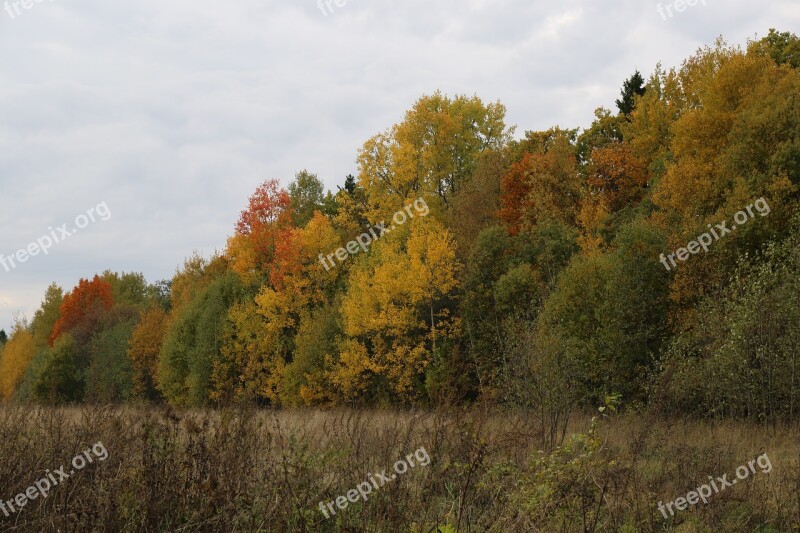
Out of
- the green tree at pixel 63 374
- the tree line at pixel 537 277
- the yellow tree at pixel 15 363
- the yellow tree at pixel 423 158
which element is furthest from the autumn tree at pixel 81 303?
the yellow tree at pixel 423 158

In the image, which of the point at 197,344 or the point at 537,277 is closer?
the point at 537,277

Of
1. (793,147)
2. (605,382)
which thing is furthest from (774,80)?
(605,382)

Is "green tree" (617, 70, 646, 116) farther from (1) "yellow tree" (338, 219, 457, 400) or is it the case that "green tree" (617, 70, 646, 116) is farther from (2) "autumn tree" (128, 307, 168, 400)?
(2) "autumn tree" (128, 307, 168, 400)

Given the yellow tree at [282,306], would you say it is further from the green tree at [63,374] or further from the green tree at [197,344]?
the green tree at [63,374]

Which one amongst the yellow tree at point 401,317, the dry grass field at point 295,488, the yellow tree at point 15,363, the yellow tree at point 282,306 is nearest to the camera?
the dry grass field at point 295,488

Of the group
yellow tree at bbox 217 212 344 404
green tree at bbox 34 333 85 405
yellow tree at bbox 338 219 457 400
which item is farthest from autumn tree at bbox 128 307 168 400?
yellow tree at bbox 338 219 457 400

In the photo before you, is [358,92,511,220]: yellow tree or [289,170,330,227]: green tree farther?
[289,170,330,227]: green tree

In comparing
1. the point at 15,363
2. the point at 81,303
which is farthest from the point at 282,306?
the point at 15,363

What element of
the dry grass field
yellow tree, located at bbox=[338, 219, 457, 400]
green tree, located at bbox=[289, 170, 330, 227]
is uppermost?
green tree, located at bbox=[289, 170, 330, 227]

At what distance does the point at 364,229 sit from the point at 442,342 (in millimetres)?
15109

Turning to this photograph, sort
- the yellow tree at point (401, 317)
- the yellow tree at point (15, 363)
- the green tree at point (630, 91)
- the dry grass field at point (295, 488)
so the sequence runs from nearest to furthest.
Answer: the dry grass field at point (295, 488) < the yellow tree at point (401, 317) < the green tree at point (630, 91) < the yellow tree at point (15, 363)

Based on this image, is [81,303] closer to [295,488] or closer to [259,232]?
[259,232]

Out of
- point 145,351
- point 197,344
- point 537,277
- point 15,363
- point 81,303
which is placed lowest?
point 537,277

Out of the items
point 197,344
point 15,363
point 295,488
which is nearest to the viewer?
point 295,488
